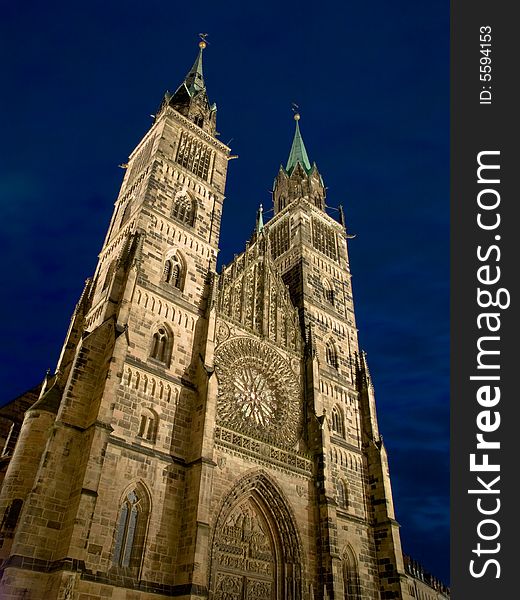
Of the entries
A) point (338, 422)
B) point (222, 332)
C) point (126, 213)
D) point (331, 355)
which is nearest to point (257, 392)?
point (222, 332)

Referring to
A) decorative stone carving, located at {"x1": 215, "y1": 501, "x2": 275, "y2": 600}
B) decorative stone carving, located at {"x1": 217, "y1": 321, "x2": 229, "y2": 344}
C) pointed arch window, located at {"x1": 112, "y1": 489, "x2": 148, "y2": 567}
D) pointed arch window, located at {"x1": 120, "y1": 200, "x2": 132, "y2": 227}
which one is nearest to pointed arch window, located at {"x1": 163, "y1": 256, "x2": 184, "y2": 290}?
decorative stone carving, located at {"x1": 217, "y1": 321, "x2": 229, "y2": 344}

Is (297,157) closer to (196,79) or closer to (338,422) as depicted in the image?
(196,79)

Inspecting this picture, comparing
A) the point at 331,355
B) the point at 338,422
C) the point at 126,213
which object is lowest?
the point at 338,422

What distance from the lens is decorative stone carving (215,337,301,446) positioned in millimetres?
22969

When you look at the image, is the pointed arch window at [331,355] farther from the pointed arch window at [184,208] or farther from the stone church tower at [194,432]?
the pointed arch window at [184,208]

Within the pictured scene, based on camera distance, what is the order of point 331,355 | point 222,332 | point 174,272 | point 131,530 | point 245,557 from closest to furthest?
point 131,530 < point 245,557 < point 174,272 < point 222,332 < point 331,355

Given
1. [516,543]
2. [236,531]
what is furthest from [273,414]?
[516,543]

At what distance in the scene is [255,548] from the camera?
2056 cm

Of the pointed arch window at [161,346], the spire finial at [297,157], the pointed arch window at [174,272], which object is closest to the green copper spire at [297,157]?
the spire finial at [297,157]

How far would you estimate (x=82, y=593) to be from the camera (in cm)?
1472

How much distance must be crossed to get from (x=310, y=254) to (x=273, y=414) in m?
13.1

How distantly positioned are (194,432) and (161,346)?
13.3 ft

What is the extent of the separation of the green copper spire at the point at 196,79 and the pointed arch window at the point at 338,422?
24414 mm

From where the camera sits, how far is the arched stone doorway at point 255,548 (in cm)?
1906
